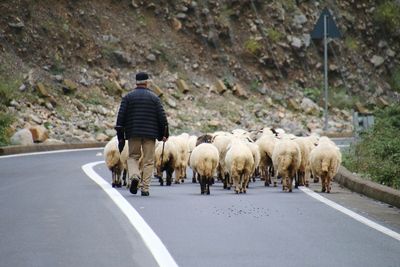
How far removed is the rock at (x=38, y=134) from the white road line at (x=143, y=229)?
59.1 ft

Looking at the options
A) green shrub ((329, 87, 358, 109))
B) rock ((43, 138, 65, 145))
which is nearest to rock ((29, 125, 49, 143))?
rock ((43, 138, 65, 145))

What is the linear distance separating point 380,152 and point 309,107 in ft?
100

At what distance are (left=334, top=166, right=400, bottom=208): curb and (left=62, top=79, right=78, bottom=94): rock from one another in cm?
2573

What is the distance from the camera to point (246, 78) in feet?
179

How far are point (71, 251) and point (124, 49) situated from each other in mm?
40879

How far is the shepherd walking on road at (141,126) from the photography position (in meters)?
16.5

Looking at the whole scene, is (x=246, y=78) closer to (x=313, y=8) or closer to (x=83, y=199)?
(x=313, y=8)

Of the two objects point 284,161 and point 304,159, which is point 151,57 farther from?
point 284,161

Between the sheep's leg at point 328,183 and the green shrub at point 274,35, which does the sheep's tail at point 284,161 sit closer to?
the sheep's leg at point 328,183

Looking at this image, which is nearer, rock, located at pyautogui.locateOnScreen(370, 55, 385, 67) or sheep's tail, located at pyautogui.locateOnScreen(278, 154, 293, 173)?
sheep's tail, located at pyautogui.locateOnScreen(278, 154, 293, 173)

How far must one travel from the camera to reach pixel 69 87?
45000 mm

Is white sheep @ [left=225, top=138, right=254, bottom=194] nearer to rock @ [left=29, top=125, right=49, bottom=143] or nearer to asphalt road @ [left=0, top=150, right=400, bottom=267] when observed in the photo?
asphalt road @ [left=0, top=150, right=400, bottom=267]

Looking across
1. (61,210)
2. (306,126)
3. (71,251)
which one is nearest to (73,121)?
(306,126)

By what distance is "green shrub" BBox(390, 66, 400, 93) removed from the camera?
199 ft
